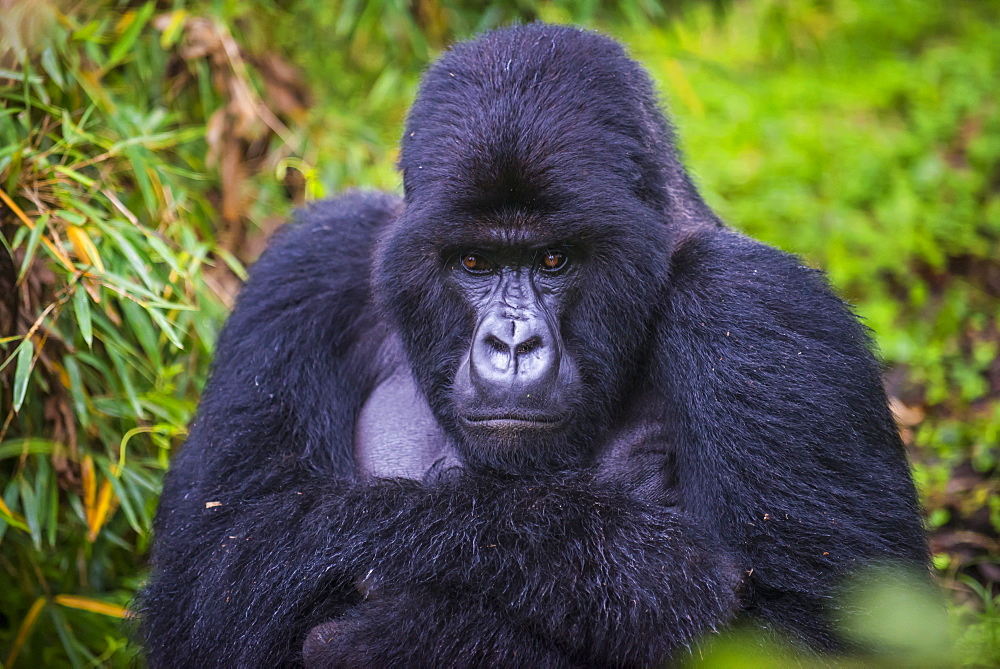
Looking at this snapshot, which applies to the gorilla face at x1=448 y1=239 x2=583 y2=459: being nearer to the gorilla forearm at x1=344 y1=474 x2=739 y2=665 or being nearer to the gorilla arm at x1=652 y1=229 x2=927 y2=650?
the gorilla forearm at x1=344 y1=474 x2=739 y2=665

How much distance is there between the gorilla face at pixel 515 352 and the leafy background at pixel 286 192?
1.09m

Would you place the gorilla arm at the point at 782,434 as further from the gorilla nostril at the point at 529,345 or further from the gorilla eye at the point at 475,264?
the gorilla eye at the point at 475,264

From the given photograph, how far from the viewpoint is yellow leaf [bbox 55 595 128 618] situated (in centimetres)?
423

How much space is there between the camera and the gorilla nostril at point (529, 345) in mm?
3191

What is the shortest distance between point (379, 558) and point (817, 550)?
1.26 meters

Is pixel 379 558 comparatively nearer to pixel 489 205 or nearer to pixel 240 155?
pixel 489 205

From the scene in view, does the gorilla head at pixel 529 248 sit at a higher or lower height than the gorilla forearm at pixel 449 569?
higher

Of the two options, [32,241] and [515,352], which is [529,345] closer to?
[515,352]

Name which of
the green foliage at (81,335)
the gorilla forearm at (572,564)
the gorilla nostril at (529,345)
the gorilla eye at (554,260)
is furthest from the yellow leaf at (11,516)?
the gorilla eye at (554,260)

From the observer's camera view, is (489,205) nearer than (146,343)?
Yes

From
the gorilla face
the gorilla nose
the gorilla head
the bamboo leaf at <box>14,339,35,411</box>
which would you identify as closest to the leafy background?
the bamboo leaf at <box>14,339,35,411</box>

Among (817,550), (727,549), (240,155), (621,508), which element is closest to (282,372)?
(621,508)

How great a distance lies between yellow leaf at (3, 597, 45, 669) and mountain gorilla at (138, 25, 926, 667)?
93 centimetres

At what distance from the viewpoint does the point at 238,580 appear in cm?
326
